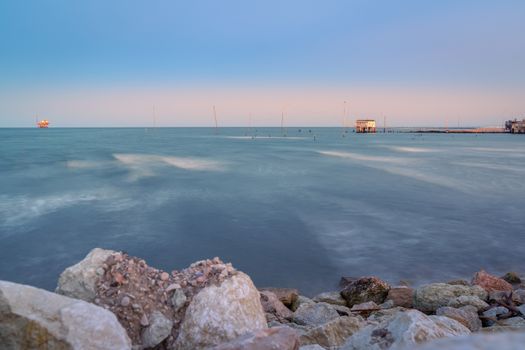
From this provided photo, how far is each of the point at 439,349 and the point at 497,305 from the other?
31.0 feet

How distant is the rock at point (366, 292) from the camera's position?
10624mm

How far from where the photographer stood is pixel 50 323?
4.38m

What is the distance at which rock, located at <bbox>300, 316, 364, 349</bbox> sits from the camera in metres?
5.82

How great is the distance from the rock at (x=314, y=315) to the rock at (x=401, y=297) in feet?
7.99

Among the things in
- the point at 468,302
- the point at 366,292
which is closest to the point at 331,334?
the point at 468,302

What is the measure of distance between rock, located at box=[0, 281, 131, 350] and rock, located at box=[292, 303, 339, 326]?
4.40m

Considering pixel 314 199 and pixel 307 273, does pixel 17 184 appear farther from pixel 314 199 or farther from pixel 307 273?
pixel 307 273

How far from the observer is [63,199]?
26.1 meters

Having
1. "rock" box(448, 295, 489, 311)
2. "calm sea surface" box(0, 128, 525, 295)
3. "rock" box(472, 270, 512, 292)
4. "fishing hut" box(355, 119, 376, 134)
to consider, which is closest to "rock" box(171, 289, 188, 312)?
"rock" box(448, 295, 489, 311)

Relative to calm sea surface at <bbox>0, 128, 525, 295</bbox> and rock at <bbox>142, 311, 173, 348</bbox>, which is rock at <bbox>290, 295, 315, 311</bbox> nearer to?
calm sea surface at <bbox>0, 128, 525, 295</bbox>

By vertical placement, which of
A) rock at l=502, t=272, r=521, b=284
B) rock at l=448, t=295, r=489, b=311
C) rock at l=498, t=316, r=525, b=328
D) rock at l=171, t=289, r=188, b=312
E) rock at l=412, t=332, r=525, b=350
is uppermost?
rock at l=412, t=332, r=525, b=350

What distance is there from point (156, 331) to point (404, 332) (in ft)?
10.6

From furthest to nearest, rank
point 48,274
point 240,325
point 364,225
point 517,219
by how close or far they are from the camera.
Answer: point 517,219 < point 364,225 < point 48,274 < point 240,325

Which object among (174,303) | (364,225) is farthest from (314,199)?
(174,303)
